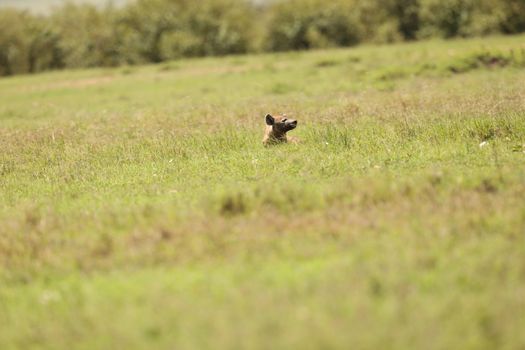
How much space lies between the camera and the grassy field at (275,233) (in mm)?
5191

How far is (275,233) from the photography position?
7.01m

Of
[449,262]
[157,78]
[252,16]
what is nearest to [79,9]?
[252,16]

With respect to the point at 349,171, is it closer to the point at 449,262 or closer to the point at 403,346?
the point at 449,262

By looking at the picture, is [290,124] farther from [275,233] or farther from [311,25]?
[311,25]

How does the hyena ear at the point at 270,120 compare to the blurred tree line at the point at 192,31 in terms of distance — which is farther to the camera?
the blurred tree line at the point at 192,31

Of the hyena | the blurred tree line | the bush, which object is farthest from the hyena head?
the bush

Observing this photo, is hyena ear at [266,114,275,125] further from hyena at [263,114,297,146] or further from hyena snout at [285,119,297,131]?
hyena snout at [285,119,297,131]

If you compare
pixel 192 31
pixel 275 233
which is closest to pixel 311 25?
pixel 192 31

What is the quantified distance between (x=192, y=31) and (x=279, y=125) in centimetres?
4333

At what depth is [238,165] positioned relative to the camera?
10703 mm

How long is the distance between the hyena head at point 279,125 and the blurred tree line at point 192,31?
40585mm

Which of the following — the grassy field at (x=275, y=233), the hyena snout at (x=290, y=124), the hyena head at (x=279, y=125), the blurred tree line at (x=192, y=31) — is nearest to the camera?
the grassy field at (x=275, y=233)

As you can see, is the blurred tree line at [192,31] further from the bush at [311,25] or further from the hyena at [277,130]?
the hyena at [277,130]

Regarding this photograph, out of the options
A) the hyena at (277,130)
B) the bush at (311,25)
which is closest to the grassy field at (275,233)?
the hyena at (277,130)
